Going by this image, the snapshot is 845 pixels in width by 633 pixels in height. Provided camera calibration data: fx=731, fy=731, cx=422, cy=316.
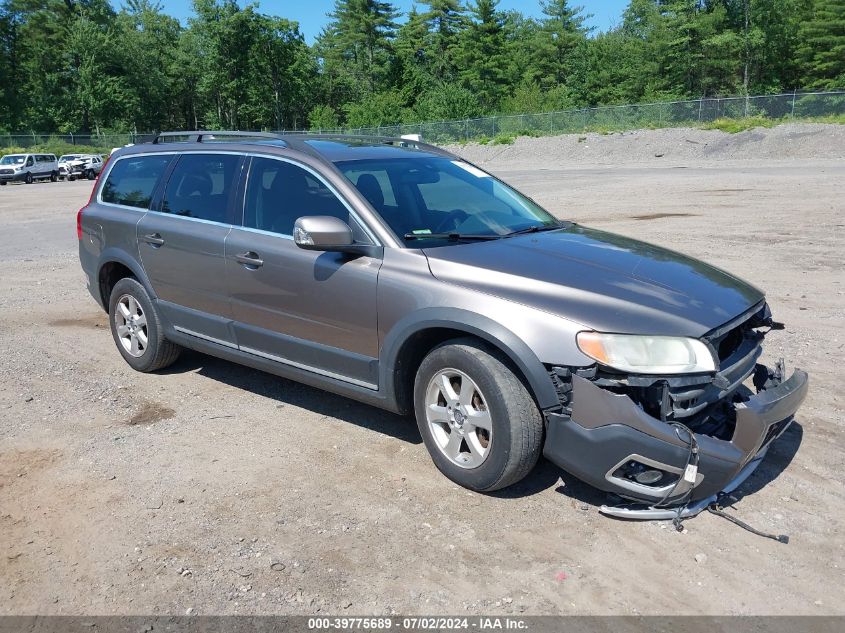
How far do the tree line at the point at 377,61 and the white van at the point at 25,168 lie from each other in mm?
31075

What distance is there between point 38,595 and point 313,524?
48.9 inches

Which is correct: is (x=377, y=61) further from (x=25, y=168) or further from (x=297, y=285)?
(x=297, y=285)

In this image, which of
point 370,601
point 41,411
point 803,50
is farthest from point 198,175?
point 803,50

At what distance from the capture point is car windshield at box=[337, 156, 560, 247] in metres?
4.40

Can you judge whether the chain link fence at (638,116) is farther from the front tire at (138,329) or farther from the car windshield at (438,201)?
the car windshield at (438,201)

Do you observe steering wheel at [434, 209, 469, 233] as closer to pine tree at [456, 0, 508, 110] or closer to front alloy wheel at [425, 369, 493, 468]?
front alloy wheel at [425, 369, 493, 468]

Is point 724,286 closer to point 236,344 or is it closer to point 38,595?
point 236,344

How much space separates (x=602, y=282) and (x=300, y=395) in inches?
106

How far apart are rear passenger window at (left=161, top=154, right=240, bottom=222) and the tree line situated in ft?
192

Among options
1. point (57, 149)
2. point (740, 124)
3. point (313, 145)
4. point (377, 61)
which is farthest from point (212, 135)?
point (377, 61)

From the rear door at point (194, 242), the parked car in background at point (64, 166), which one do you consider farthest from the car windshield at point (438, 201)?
the parked car in background at point (64, 166)

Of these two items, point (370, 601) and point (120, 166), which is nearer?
point (370, 601)

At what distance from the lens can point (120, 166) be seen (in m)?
6.36

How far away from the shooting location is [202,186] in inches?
213
